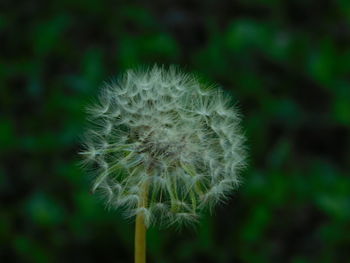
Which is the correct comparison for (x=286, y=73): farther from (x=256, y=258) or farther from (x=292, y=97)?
(x=256, y=258)

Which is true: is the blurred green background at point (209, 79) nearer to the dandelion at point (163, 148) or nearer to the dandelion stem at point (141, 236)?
the dandelion at point (163, 148)

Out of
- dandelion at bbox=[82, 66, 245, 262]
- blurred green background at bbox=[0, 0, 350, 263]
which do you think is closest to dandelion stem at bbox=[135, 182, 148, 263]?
dandelion at bbox=[82, 66, 245, 262]

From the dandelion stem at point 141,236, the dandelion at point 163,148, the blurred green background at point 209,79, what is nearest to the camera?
the dandelion stem at point 141,236

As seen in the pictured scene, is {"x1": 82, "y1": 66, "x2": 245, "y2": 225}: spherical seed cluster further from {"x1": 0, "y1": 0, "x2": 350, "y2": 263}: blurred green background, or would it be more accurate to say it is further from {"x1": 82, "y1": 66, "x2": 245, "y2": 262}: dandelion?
{"x1": 0, "y1": 0, "x2": 350, "y2": 263}: blurred green background

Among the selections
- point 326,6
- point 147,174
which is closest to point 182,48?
point 326,6

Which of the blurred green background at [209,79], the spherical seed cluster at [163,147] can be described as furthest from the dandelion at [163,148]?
the blurred green background at [209,79]

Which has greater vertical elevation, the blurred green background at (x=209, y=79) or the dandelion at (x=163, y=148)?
the blurred green background at (x=209, y=79)
